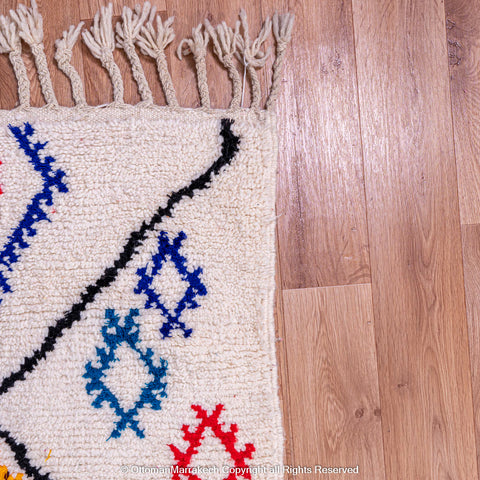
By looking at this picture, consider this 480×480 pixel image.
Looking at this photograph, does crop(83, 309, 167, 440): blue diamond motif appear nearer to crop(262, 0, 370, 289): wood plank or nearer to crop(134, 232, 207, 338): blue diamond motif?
crop(134, 232, 207, 338): blue diamond motif

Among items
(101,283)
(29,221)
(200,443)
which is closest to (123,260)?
(101,283)

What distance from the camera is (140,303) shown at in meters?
0.60

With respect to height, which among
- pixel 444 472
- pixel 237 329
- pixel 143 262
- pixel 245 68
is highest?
pixel 245 68

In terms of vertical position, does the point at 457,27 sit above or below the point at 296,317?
above

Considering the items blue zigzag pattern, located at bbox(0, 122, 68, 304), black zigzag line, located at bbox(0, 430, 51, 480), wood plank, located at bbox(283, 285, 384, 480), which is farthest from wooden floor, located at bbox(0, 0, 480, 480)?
black zigzag line, located at bbox(0, 430, 51, 480)

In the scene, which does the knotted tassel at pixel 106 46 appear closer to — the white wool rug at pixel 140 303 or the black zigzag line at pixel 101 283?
the white wool rug at pixel 140 303

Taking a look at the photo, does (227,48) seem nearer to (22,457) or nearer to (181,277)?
(181,277)

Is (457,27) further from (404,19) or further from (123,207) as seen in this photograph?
(123,207)

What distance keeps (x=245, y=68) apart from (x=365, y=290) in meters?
0.42

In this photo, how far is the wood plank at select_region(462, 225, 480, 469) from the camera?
63 centimetres

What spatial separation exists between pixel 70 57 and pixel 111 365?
20.1 inches

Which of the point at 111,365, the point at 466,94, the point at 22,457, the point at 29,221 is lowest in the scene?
the point at 22,457

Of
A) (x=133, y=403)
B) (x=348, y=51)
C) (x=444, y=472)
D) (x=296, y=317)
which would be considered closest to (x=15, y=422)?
(x=133, y=403)

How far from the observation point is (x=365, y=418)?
2.05 feet
